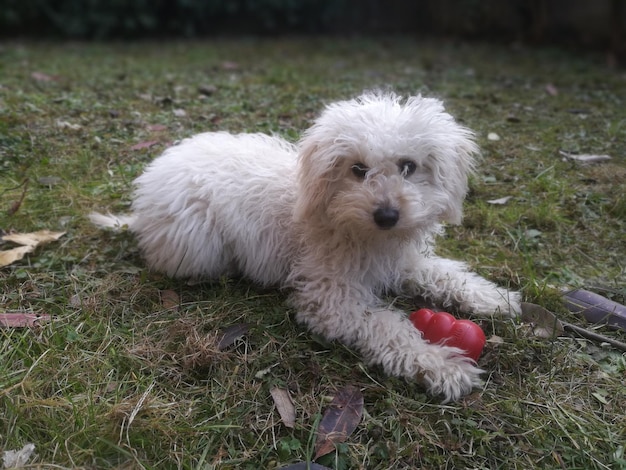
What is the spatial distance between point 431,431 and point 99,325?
5.22 feet

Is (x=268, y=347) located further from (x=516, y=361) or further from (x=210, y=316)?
(x=516, y=361)

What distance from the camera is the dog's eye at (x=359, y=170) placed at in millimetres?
2628

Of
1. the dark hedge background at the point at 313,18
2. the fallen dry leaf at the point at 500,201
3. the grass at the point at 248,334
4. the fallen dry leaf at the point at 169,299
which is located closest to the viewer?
the grass at the point at 248,334

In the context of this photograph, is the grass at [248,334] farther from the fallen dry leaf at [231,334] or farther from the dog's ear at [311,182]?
the dog's ear at [311,182]

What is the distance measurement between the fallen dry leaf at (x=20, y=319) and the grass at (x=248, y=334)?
0.07 meters

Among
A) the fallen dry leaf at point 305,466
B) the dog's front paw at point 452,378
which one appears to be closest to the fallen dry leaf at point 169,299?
the fallen dry leaf at point 305,466

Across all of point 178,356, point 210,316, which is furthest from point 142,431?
point 210,316

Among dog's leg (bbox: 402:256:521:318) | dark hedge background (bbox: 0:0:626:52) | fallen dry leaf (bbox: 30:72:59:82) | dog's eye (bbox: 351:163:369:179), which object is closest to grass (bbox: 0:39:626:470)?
dog's leg (bbox: 402:256:521:318)

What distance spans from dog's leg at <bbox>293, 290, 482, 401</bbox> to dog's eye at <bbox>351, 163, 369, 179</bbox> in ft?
1.96

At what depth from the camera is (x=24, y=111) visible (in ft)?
16.4

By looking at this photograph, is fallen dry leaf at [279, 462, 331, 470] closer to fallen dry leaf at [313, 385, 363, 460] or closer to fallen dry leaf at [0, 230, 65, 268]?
fallen dry leaf at [313, 385, 363, 460]

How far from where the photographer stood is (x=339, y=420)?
7.20 feet

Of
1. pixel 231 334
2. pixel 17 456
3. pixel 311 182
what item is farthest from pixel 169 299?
pixel 17 456

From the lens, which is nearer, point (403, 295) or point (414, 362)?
point (414, 362)
